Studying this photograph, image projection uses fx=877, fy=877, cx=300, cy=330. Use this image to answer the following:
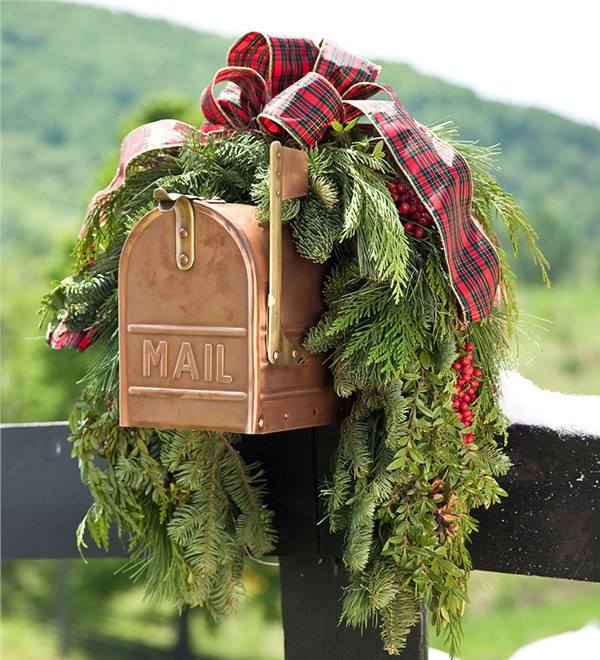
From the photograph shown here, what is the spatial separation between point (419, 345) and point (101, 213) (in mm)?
357

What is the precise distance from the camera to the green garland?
72 cm

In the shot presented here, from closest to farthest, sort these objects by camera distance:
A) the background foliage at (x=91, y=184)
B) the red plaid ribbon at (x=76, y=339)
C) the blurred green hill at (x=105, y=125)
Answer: the red plaid ribbon at (x=76, y=339), the background foliage at (x=91, y=184), the blurred green hill at (x=105, y=125)

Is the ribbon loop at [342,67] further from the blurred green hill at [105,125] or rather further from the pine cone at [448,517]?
the blurred green hill at [105,125]

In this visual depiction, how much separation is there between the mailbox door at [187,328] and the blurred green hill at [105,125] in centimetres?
790

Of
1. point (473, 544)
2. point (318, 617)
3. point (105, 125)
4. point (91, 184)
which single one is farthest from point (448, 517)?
point (105, 125)

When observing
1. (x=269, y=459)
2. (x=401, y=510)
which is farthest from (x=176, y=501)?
(x=401, y=510)

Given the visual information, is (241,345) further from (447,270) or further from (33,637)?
(33,637)

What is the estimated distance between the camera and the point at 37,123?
1329 centimetres

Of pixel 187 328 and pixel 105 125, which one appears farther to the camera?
pixel 105 125

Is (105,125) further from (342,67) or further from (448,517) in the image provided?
(448,517)

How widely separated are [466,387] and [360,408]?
10 cm

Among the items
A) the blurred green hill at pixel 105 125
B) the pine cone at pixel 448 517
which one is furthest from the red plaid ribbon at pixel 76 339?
the blurred green hill at pixel 105 125

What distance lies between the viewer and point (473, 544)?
86cm

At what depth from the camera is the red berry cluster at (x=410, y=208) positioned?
2.45 ft
